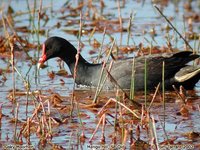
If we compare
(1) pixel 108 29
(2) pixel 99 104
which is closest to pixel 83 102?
(2) pixel 99 104

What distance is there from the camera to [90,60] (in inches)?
461

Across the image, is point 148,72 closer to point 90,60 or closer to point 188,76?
point 188,76

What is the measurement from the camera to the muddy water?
26.1 feet

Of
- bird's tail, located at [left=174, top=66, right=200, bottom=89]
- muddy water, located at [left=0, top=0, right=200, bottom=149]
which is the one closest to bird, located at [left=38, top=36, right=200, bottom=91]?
bird's tail, located at [left=174, top=66, right=200, bottom=89]

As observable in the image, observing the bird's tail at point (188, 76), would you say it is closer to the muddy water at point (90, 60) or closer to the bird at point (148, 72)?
the bird at point (148, 72)

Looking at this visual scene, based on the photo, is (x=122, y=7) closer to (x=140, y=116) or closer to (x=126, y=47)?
(x=126, y=47)

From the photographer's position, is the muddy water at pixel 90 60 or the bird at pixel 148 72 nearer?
the muddy water at pixel 90 60

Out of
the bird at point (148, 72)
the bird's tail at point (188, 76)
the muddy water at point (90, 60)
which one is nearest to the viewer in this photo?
the muddy water at point (90, 60)

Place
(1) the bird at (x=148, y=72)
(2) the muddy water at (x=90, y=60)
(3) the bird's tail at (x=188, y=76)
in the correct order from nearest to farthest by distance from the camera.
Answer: (2) the muddy water at (x=90, y=60), (1) the bird at (x=148, y=72), (3) the bird's tail at (x=188, y=76)

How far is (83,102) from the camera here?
9.56 meters

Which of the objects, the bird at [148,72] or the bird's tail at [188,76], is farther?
the bird's tail at [188,76]

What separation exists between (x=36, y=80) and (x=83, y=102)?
129 cm

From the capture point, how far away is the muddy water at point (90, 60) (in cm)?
796

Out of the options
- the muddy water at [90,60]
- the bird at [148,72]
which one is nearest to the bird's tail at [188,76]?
the bird at [148,72]
